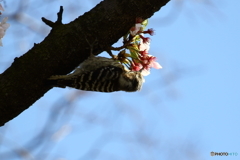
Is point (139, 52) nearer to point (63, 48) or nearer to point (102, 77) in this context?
point (102, 77)

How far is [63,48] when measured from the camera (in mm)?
2998

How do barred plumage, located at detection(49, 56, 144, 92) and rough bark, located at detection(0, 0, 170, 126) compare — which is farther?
barred plumage, located at detection(49, 56, 144, 92)

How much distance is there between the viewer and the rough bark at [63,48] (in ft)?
9.47

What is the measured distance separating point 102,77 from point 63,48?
84 cm

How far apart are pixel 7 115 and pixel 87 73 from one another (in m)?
1.02

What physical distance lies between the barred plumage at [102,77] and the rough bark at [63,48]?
237 millimetres

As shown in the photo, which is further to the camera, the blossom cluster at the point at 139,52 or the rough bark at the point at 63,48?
the blossom cluster at the point at 139,52

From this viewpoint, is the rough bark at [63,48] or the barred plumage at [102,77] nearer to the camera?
the rough bark at [63,48]

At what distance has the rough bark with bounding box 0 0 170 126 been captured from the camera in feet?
9.47

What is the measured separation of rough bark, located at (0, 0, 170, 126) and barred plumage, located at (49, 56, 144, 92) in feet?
0.78

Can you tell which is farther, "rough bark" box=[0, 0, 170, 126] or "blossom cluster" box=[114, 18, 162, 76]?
"blossom cluster" box=[114, 18, 162, 76]

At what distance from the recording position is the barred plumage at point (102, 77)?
3.53 metres

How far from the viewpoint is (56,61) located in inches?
117

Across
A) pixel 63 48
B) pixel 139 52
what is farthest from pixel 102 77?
pixel 63 48
